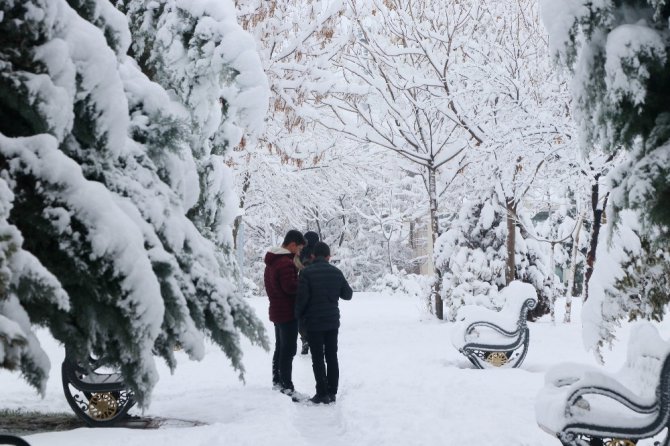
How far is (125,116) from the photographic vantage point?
3135 mm

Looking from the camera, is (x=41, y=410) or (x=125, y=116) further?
(x=41, y=410)

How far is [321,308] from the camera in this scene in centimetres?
820

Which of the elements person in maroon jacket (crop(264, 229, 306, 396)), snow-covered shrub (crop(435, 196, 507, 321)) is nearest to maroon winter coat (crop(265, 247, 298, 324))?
person in maroon jacket (crop(264, 229, 306, 396))

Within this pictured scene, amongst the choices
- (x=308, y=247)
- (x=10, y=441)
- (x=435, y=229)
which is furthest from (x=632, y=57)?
(x=435, y=229)

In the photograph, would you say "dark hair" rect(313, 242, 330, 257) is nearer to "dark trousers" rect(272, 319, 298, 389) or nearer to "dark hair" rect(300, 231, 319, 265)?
"dark trousers" rect(272, 319, 298, 389)

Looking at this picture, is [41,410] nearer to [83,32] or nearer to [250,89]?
[250,89]

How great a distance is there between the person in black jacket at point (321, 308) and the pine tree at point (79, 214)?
15.4 feet

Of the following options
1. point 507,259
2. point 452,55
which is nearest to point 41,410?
point 507,259

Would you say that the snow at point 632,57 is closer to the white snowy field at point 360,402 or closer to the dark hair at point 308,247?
the white snowy field at point 360,402

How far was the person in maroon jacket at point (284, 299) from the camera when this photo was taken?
874 centimetres

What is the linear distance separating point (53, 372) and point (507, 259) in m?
10.2

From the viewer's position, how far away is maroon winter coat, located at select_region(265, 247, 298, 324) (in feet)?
28.7

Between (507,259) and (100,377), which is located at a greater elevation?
(507,259)

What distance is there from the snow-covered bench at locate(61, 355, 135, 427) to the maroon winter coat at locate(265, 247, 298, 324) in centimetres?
218
